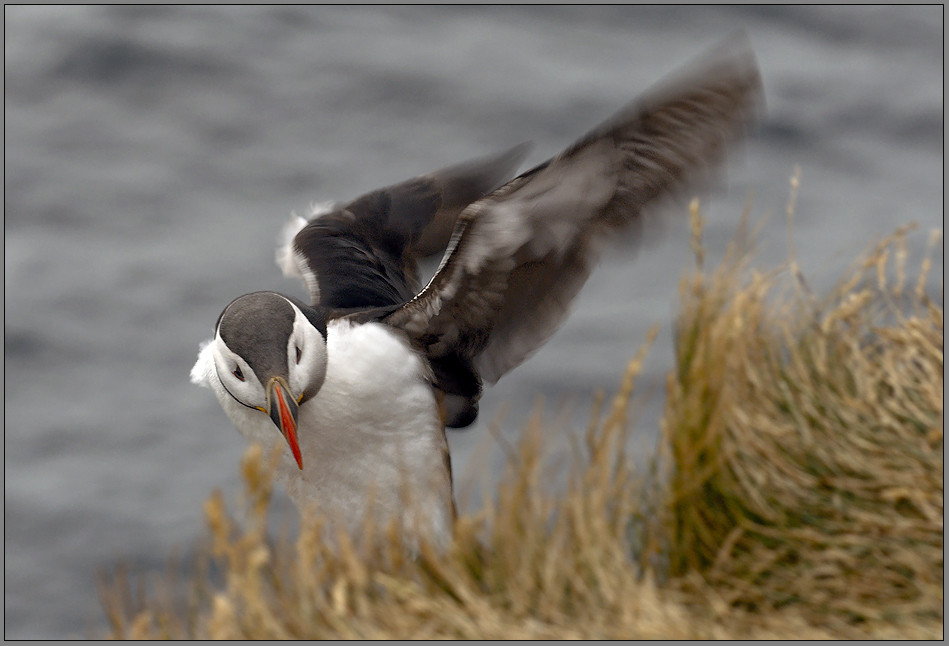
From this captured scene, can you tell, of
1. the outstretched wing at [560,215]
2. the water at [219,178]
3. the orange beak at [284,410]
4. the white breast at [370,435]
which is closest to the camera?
the outstretched wing at [560,215]

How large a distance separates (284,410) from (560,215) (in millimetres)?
1227

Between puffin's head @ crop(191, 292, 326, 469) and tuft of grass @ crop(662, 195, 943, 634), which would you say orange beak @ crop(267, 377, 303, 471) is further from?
tuft of grass @ crop(662, 195, 943, 634)

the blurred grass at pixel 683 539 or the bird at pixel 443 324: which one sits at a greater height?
the bird at pixel 443 324

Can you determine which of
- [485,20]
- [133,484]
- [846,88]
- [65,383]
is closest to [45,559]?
[133,484]

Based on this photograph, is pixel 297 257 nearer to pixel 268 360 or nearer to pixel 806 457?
pixel 268 360

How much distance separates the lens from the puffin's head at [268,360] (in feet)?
13.9

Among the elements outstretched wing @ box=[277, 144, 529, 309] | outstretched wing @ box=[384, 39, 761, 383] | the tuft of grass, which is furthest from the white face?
the tuft of grass

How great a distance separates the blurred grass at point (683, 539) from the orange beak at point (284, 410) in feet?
2.04

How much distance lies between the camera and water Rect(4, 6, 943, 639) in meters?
8.75

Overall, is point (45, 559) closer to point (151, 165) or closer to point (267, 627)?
point (151, 165)

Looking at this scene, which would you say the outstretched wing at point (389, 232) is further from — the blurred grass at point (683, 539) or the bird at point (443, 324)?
the blurred grass at point (683, 539)

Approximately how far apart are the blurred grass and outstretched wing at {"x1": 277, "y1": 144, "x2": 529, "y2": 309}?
2218 millimetres

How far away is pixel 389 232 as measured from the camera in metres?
6.11

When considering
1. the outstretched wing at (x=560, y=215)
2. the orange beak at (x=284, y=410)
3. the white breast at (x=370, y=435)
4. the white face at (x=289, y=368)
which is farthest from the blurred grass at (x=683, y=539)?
the white breast at (x=370, y=435)
